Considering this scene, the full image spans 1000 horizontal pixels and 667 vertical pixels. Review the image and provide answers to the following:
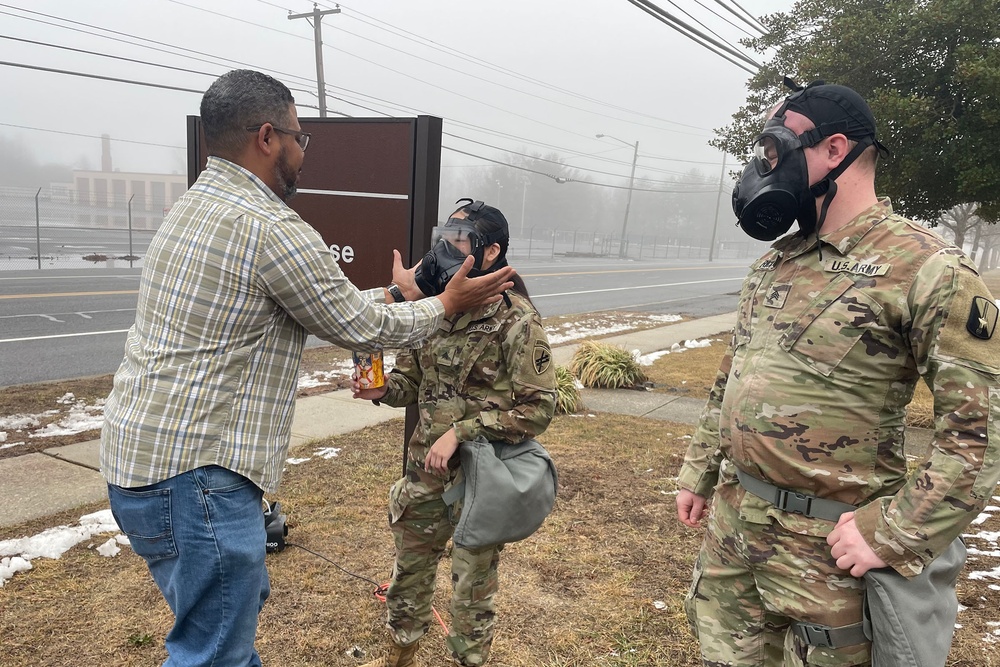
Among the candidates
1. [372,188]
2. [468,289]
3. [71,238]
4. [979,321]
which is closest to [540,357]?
[468,289]

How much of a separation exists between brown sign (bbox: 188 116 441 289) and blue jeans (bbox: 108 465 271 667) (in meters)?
1.60

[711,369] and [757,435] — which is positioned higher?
[757,435]

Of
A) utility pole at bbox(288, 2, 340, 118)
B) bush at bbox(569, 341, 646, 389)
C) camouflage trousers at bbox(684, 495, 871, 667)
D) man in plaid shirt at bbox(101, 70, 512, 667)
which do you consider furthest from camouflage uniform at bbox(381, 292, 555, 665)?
utility pole at bbox(288, 2, 340, 118)

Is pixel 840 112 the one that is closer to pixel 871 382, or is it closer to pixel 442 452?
pixel 871 382

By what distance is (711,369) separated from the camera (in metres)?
9.76

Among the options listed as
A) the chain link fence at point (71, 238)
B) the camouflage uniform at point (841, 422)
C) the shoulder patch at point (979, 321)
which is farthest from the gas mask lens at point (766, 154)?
the chain link fence at point (71, 238)

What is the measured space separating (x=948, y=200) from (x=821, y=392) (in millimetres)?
8704

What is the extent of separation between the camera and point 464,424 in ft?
8.31

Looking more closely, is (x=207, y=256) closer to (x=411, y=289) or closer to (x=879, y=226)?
(x=411, y=289)

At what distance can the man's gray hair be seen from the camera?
6.52 ft

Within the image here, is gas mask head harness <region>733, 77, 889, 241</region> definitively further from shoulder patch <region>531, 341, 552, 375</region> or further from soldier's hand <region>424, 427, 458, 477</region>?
soldier's hand <region>424, 427, 458, 477</region>

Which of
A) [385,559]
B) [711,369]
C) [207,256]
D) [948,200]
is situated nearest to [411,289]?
[207,256]

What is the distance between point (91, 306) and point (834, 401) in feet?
46.3

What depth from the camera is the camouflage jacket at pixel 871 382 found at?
5.37 ft
